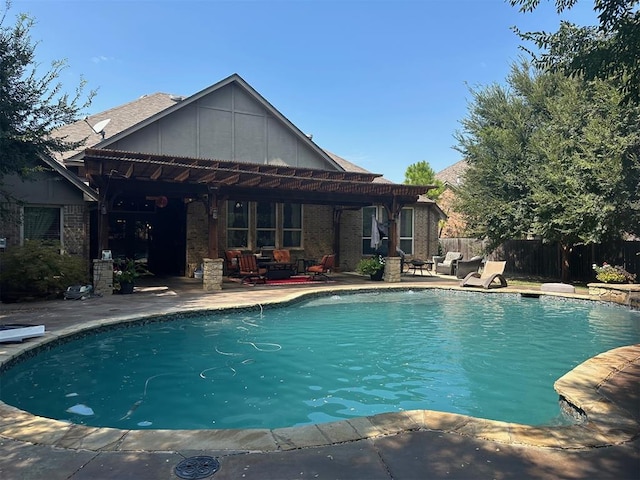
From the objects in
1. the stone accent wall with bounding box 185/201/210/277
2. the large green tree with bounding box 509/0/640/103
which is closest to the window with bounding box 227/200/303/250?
the stone accent wall with bounding box 185/201/210/277

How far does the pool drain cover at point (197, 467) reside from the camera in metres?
2.81

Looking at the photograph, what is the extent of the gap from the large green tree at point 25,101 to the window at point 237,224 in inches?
277

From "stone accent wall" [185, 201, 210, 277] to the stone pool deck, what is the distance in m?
12.5

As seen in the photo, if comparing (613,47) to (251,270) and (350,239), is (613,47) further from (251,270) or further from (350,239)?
(350,239)

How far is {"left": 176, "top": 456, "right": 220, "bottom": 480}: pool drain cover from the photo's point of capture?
281cm

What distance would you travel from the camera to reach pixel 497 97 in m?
18.4

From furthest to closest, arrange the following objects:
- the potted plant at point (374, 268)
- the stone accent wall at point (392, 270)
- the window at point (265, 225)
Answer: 1. the window at point (265, 225)
2. the potted plant at point (374, 268)
3. the stone accent wall at point (392, 270)

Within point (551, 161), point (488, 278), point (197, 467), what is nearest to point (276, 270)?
point (488, 278)

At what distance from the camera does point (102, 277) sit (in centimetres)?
1171

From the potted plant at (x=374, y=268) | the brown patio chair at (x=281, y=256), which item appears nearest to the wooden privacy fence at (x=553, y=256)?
the potted plant at (x=374, y=268)

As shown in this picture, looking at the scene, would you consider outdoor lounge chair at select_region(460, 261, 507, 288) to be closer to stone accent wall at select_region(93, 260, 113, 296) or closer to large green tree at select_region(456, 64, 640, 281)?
large green tree at select_region(456, 64, 640, 281)

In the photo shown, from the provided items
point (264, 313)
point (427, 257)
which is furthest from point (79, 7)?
point (427, 257)

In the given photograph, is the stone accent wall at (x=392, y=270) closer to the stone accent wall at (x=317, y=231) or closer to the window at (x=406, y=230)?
the stone accent wall at (x=317, y=231)

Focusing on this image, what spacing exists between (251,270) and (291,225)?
4358 mm
